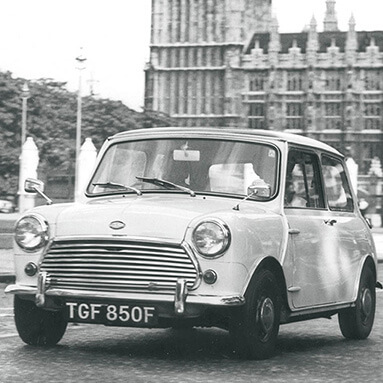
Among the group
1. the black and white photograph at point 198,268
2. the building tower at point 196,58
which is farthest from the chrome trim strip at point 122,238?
the building tower at point 196,58

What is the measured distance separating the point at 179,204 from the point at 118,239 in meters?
0.54

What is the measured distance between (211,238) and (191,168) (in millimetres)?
1086

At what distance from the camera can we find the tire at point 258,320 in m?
6.85

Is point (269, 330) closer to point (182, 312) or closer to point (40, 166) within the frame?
point (182, 312)

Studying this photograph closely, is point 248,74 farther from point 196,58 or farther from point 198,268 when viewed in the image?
point 198,268

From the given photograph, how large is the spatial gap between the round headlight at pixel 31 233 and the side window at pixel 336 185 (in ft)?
8.03

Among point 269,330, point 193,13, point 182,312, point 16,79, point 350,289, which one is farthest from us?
point 193,13

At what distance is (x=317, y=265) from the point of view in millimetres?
8094

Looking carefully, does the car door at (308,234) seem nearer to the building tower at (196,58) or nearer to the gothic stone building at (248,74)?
the gothic stone building at (248,74)

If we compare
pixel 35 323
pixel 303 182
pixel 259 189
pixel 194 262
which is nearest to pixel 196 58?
pixel 303 182

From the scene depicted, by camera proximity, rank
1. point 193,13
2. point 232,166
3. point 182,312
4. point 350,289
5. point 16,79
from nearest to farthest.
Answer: point 182,312 < point 232,166 < point 350,289 < point 16,79 < point 193,13

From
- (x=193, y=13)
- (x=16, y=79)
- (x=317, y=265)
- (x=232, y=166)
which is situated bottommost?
(x=317, y=265)

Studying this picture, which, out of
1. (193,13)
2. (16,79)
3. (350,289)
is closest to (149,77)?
(193,13)

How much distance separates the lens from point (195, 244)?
6.75 metres
